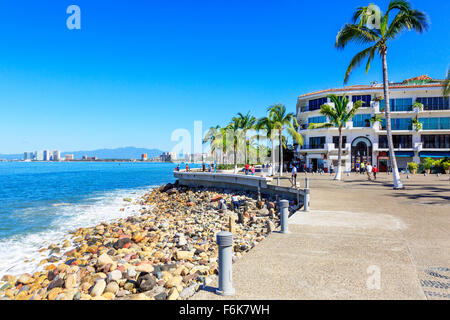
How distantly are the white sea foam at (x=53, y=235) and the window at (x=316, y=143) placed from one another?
29450mm

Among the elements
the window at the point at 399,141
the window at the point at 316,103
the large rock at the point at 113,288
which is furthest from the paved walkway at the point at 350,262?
the window at the point at 316,103

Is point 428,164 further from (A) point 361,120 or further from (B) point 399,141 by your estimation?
(A) point 361,120

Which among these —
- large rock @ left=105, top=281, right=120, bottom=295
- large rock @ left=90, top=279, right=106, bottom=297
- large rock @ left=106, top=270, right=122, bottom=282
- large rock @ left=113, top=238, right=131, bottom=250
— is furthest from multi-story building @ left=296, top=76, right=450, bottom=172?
large rock @ left=90, top=279, right=106, bottom=297

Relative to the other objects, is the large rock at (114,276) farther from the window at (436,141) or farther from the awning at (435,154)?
the window at (436,141)

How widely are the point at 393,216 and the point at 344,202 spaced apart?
3.07 meters

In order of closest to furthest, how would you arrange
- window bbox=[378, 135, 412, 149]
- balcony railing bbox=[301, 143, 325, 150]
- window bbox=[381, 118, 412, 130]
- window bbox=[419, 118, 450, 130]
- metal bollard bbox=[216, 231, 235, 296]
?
metal bollard bbox=[216, 231, 235, 296] → window bbox=[419, 118, 450, 130] → window bbox=[378, 135, 412, 149] → window bbox=[381, 118, 412, 130] → balcony railing bbox=[301, 143, 325, 150]

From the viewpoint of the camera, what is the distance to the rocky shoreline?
644cm

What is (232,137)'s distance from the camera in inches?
2002

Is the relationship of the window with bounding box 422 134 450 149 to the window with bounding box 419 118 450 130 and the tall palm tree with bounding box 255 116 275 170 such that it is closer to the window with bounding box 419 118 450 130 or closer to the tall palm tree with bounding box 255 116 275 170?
the window with bounding box 419 118 450 130

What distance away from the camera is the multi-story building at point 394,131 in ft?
140

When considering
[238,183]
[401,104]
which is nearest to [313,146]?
[401,104]

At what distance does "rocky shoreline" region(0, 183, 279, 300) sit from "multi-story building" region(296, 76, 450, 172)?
99.0 feet
